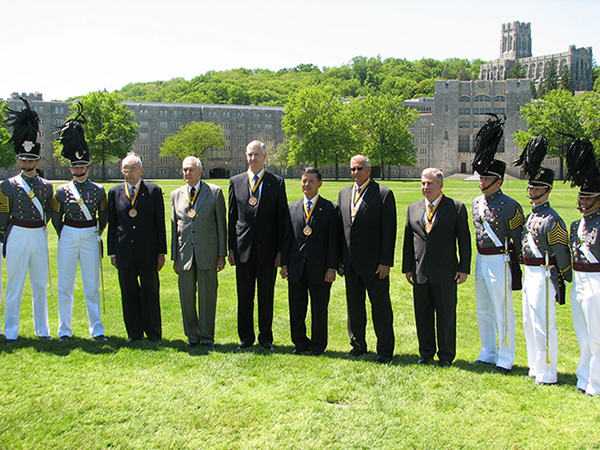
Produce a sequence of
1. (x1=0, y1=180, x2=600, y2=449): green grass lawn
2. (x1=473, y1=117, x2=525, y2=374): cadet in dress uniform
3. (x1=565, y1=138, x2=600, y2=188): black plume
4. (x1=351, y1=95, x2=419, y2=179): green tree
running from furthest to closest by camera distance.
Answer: (x1=351, y1=95, x2=419, y2=179): green tree < (x1=473, y1=117, x2=525, y2=374): cadet in dress uniform < (x1=565, y1=138, x2=600, y2=188): black plume < (x1=0, y1=180, x2=600, y2=449): green grass lawn

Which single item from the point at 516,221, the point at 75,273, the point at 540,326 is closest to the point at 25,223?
the point at 75,273

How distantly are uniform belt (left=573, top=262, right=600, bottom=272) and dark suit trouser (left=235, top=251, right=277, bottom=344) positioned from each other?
10.9 feet

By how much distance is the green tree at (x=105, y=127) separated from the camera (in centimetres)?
7350

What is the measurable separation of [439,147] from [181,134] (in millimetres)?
45435

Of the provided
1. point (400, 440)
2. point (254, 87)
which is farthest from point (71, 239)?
point (254, 87)

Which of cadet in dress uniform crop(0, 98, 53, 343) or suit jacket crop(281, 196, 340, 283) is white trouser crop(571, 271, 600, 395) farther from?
cadet in dress uniform crop(0, 98, 53, 343)

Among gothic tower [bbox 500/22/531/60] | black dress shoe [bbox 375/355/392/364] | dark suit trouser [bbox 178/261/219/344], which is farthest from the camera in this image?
gothic tower [bbox 500/22/531/60]

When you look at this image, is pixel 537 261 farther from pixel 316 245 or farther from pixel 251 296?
pixel 251 296

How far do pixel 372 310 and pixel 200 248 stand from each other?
7.20ft

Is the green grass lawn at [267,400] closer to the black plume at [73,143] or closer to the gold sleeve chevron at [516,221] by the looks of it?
the gold sleeve chevron at [516,221]

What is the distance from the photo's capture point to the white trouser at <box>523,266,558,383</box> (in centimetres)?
559

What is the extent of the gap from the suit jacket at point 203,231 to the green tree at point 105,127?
70.9 m

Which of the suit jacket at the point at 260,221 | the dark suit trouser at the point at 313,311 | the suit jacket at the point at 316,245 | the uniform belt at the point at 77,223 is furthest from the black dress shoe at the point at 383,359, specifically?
the uniform belt at the point at 77,223

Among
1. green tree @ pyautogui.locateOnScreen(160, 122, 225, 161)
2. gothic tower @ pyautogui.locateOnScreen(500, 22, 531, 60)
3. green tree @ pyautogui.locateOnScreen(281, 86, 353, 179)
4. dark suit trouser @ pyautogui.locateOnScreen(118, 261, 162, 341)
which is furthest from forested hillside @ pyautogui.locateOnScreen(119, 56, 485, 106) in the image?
dark suit trouser @ pyautogui.locateOnScreen(118, 261, 162, 341)
